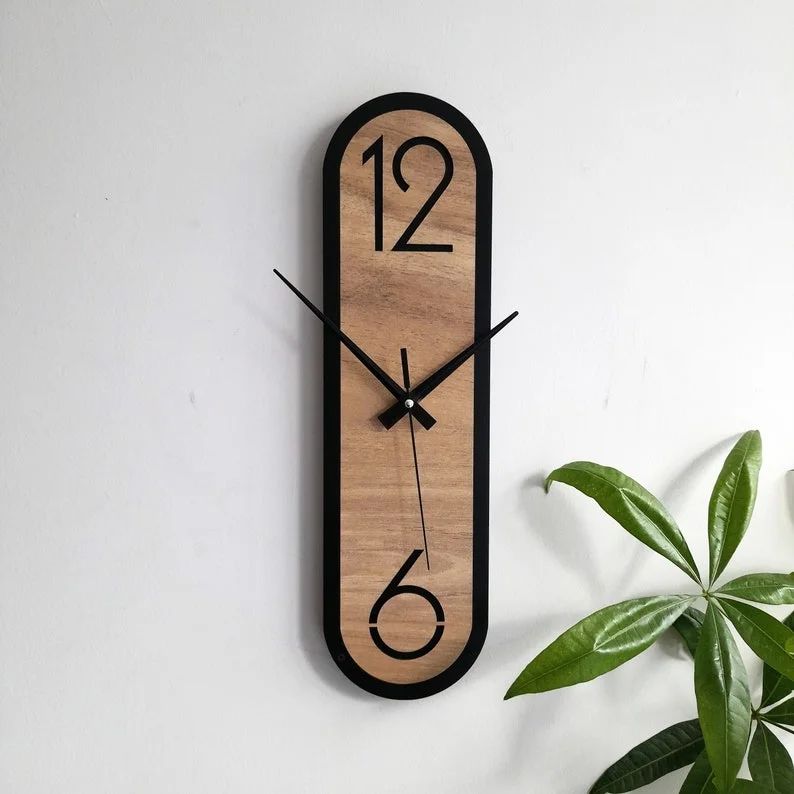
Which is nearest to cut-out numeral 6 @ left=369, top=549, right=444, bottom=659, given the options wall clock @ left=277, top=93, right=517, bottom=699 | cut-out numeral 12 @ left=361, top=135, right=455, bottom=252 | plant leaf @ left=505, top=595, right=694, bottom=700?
wall clock @ left=277, top=93, right=517, bottom=699

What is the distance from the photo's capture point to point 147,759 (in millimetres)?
957

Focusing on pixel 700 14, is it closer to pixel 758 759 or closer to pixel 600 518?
pixel 600 518

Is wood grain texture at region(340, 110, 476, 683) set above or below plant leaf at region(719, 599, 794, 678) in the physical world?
above

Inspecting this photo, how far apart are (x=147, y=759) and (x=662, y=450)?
824 millimetres

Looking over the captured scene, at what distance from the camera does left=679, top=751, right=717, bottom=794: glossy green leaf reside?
0.90m

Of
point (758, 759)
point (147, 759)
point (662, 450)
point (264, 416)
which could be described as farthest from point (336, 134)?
point (758, 759)

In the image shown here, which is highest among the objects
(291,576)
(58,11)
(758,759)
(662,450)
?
(58,11)

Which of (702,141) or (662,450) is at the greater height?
(702,141)

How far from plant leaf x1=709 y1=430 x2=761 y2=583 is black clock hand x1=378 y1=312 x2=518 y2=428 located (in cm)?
36

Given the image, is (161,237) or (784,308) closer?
(161,237)

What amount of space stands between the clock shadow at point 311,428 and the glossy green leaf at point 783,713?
1.81 ft

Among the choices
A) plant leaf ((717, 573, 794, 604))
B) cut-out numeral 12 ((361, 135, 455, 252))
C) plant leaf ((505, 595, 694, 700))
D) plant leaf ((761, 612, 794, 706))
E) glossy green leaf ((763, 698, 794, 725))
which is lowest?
glossy green leaf ((763, 698, 794, 725))

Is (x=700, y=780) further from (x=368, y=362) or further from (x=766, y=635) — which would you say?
(x=368, y=362)

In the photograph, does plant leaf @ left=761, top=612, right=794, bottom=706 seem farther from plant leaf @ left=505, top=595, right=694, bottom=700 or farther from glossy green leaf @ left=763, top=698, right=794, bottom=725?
plant leaf @ left=505, top=595, right=694, bottom=700
